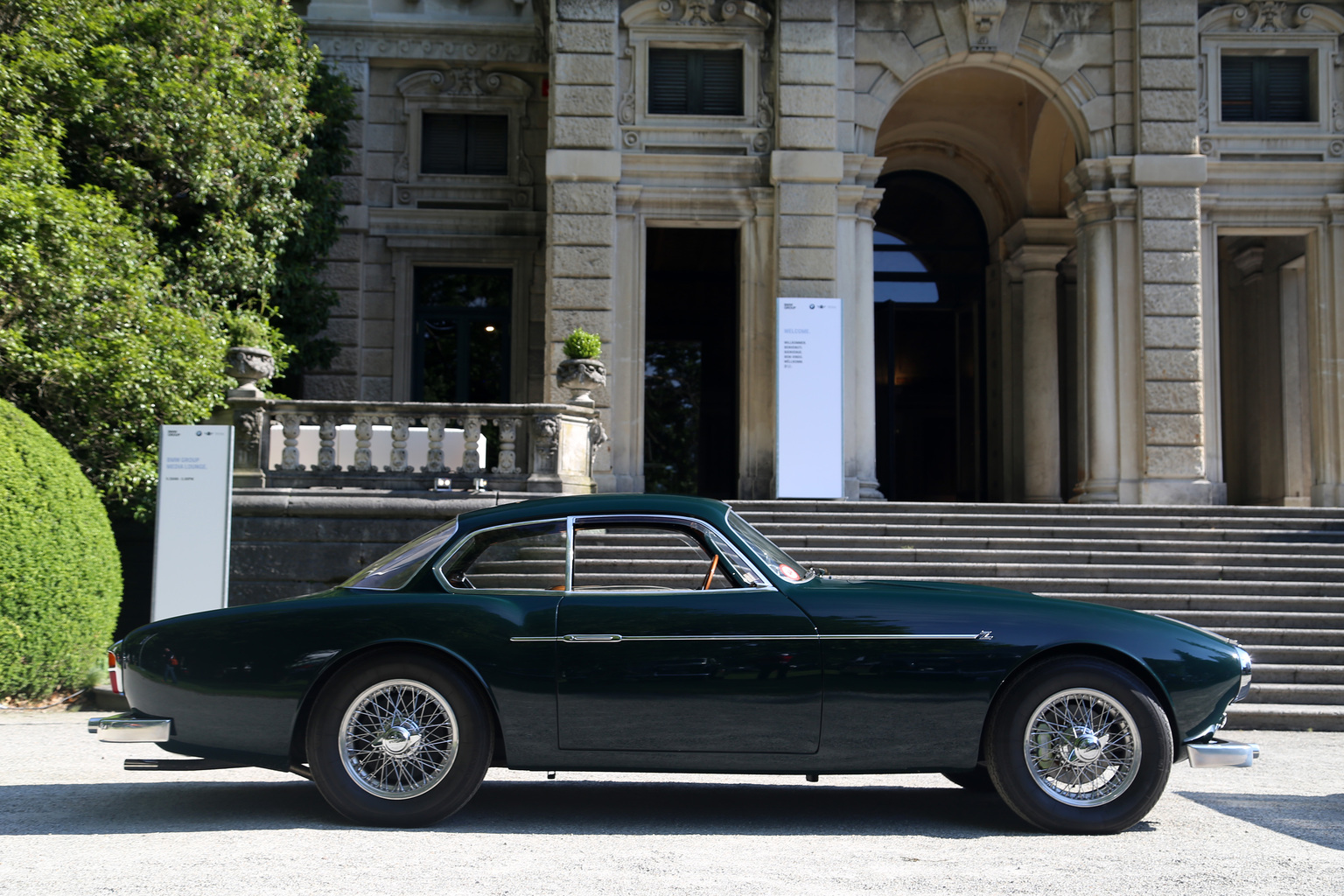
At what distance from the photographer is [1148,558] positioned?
40.2 ft

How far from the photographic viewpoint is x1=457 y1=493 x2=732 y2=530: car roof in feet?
16.8

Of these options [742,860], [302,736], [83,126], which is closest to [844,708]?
[742,860]

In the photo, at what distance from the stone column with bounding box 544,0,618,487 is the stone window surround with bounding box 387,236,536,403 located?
327 cm

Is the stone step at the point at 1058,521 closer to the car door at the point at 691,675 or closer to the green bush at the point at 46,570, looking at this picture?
the green bush at the point at 46,570

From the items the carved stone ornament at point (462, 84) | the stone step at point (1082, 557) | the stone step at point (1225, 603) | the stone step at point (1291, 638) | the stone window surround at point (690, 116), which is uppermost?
the carved stone ornament at point (462, 84)

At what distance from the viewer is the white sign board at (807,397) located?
15.7 m

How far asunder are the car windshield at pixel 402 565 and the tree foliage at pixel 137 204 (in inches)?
334

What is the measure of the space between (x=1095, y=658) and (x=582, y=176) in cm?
1319

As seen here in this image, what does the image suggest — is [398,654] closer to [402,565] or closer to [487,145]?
[402,565]

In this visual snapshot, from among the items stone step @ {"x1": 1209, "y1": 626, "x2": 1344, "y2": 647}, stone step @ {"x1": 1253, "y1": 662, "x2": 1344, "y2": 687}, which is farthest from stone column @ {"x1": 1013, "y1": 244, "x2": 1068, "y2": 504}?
stone step @ {"x1": 1253, "y1": 662, "x2": 1344, "y2": 687}

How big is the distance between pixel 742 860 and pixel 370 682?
5.59 feet

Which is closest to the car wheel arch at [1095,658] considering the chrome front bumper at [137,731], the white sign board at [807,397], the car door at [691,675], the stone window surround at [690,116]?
the car door at [691,675]

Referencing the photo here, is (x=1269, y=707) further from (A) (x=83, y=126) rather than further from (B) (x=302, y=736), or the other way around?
(A) (x=83, y=126)

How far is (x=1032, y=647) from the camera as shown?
4.80 metres
